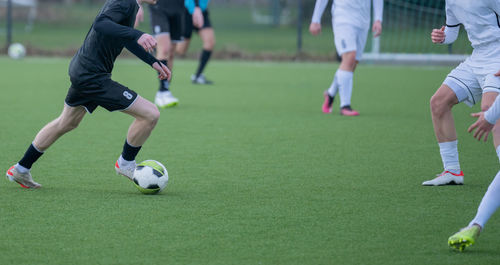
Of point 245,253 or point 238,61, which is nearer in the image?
point 245,253

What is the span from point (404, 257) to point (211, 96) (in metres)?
8.20

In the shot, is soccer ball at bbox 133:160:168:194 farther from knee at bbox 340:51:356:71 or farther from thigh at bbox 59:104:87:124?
knee at bbox 340:51:356:71

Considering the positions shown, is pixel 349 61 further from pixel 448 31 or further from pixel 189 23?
pixel 189 23

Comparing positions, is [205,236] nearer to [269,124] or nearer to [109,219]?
[109,219]

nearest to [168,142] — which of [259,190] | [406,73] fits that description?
[259,190]

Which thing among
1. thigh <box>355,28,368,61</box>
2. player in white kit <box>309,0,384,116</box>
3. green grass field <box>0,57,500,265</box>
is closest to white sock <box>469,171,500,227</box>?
→ green grass field <box>0,57,500,265</box>

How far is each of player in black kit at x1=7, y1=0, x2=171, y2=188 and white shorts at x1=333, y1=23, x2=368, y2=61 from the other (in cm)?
451

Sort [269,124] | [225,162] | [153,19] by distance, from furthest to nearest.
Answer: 1. [153,19]
2. [269,124]
3. [225,162]

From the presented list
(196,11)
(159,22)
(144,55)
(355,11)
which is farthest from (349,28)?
(144,55)

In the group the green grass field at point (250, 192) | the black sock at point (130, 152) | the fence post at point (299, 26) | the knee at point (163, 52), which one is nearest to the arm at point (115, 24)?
the black sock at point (130, 152)

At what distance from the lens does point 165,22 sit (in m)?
10.5

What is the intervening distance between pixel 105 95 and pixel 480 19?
2797 millimetres

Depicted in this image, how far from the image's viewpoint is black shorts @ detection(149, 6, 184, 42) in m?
10.5

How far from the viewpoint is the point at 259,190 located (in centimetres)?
556
